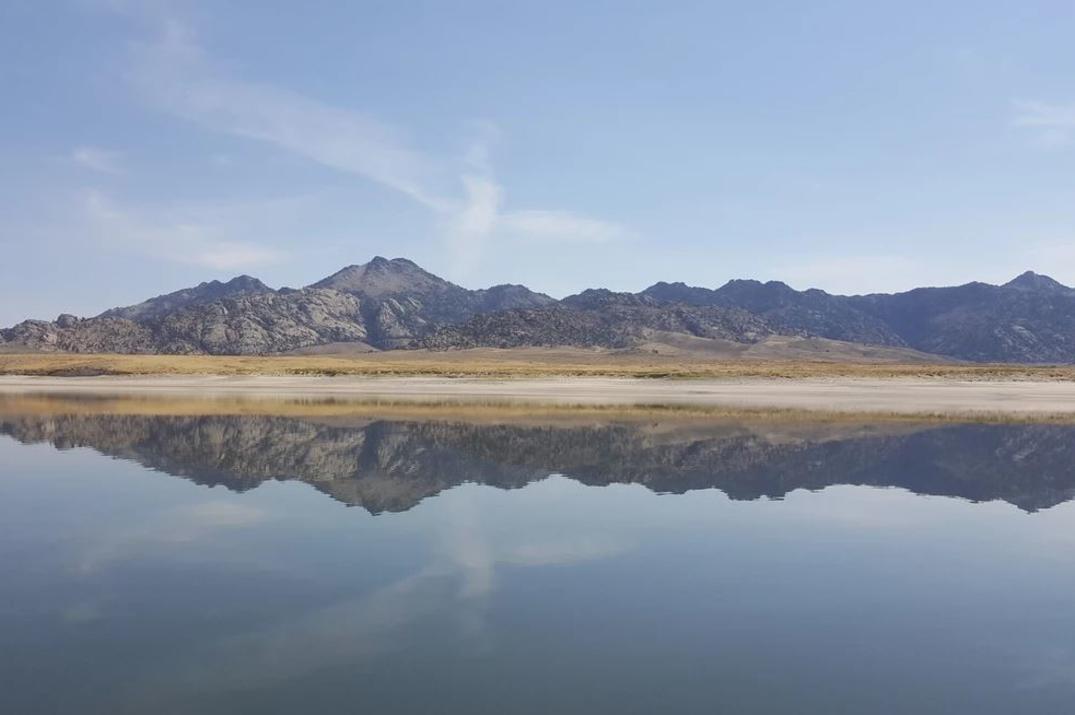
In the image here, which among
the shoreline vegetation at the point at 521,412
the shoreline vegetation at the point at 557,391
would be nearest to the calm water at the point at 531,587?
the shoreline vegetation at the point at 521,412

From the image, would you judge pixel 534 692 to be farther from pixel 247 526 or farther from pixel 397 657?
pixel 247 526

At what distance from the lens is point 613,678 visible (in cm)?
1151

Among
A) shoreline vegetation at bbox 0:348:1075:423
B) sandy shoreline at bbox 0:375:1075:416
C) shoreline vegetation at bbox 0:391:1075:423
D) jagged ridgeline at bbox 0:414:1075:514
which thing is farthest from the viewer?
sandy shoreline at bbox 0:375:1075:416

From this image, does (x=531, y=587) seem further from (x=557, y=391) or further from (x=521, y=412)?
(x=557, y=391)

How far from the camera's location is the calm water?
440 inches

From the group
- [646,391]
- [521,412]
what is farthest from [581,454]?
[646,391]

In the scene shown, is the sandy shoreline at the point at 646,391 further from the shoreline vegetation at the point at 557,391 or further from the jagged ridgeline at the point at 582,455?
the jagged ridgeline at the point at 582,455

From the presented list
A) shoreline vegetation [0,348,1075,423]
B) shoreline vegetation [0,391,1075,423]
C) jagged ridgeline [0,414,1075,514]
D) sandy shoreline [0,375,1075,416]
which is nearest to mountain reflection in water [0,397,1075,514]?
jagged ridgeline [0,414,1075,514]

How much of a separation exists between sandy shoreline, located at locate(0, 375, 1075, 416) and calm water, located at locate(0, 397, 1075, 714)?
3779cm

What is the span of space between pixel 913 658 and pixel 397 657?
8.35 m

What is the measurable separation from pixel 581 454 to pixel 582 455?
1.13 feet

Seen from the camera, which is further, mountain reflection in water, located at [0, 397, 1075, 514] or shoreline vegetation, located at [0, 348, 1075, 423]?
shoreline vegetation, located at [0, 348, 1075, 423]

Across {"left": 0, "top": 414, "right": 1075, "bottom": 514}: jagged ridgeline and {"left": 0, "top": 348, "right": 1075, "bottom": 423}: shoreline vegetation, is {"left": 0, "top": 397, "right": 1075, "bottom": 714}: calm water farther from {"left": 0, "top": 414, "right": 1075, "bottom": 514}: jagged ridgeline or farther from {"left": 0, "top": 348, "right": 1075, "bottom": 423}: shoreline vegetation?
{"left": 0, "top": 348, "right": 1075, "bottom": 423}: shoreline vegetation

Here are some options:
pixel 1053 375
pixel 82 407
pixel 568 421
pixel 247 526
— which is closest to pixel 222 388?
pixel 82 407
